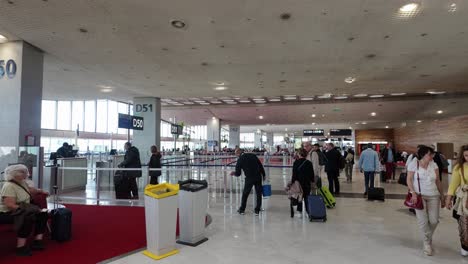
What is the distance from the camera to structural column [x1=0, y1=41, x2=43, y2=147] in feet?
22.4

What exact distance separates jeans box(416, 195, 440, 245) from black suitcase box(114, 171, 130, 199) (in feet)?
22.8

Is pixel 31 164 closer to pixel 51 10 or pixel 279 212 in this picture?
pixel 51 10

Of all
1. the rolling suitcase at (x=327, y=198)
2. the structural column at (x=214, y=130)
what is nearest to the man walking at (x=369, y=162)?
the rolling suitcase at (x=327, y=198)

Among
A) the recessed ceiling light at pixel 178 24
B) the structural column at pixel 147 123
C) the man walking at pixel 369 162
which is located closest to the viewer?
the recessed ceiling light at pixel 178 24

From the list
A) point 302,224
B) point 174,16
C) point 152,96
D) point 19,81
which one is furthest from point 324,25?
point 152,96

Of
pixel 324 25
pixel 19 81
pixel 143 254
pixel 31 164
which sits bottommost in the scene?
pixel 143 254

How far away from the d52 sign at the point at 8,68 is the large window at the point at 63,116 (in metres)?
16.3

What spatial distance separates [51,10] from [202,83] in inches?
250

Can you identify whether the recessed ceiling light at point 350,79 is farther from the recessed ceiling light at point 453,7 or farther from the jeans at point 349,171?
the recessed ceiling light at point 453,7

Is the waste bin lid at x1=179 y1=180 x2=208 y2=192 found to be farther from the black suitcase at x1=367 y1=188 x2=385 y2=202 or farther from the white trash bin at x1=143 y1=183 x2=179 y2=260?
the black suitcase at x1=367 y1=188 x2=385 y2=202

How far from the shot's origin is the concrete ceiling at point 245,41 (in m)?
5.16

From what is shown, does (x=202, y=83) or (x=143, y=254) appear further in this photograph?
(x=202, y=83)

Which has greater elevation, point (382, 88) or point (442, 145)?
point (382, 88)

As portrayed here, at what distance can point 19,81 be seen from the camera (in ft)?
22.5
